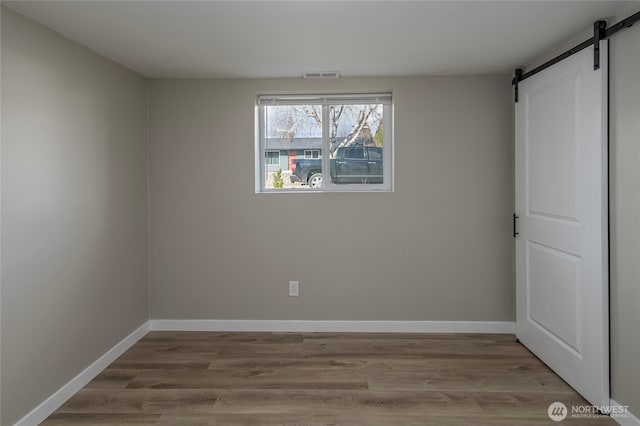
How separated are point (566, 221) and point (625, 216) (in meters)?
0.52

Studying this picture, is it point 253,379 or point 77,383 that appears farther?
point 253,379

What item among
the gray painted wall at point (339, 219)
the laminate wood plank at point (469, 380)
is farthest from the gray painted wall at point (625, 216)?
the gray painted wall at point (339, 219)

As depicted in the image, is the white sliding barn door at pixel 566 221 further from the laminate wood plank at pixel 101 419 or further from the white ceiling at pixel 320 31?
the laminate wood plank at pixel 101 419

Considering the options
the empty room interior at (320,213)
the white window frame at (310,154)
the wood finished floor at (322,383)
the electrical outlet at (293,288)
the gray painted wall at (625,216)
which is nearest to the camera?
the gray painted wall at (625,216)

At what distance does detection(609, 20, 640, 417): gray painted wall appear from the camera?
7.63ft

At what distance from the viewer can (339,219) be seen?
3.96 metres

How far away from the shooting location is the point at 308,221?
397 centimetres

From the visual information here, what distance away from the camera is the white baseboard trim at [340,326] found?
12.9ft

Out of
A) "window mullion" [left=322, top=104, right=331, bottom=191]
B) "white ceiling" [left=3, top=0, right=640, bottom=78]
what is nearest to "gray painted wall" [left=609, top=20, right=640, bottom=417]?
"white ceiling" [left=3, top=0, right=640, bottom=78]

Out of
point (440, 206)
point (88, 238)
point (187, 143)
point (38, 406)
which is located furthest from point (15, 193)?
point (440, 206)

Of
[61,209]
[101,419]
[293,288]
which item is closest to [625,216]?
[293,288]

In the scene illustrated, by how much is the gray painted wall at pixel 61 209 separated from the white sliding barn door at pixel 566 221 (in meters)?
3.03

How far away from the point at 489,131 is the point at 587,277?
1.58 meters

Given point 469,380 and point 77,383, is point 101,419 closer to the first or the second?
point 77,383
